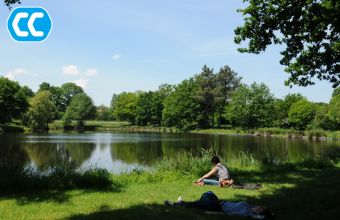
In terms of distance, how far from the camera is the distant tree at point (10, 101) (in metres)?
62.1

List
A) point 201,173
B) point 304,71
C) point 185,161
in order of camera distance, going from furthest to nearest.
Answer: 1. point 304,71
2. point 185,161
3. point 201,173

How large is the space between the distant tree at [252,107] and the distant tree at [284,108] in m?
2.95

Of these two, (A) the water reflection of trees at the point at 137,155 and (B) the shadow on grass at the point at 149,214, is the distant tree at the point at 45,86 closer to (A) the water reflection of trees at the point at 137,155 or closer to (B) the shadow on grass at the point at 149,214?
(A) the water reflection of trees at the point at 137,155

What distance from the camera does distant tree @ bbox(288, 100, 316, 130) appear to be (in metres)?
66.8

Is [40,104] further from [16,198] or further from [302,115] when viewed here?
[16,198]

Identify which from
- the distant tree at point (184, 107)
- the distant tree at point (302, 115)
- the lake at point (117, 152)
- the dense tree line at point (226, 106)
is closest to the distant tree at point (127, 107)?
the dense tree line at point (226, 106)

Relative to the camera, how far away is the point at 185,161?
45.1 ft

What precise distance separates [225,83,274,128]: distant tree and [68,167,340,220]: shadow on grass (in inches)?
2308

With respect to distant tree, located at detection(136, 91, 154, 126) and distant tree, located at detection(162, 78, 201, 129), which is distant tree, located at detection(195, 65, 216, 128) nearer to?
distant tree, located at detection(162, 78, 201, 129)

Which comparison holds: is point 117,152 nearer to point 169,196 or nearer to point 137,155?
point 137,155

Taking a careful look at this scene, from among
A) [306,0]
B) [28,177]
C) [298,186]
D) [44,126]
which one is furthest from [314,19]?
[44,126]

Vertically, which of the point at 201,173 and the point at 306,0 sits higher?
the point at 306,0

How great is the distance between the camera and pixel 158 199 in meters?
8.60

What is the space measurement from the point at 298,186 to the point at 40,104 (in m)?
60.9
